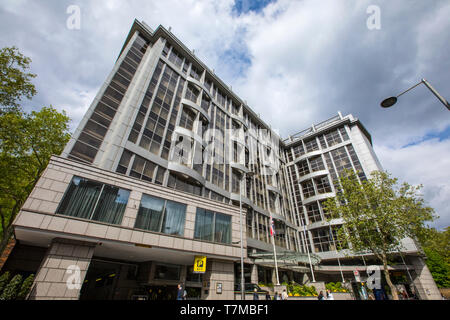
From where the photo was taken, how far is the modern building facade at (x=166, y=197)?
47.8 feet

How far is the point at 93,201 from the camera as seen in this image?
1557cm

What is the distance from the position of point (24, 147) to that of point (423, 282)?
183 ft

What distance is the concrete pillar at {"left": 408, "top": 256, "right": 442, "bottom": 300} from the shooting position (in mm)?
31781

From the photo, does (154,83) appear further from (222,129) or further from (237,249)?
(237,249)

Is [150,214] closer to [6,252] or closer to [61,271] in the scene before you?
[61,271]

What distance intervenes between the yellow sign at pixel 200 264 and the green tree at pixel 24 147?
18.2m

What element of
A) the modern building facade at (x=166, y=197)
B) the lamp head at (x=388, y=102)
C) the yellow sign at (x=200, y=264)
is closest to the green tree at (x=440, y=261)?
the modern building facade at (x=166, y=197)

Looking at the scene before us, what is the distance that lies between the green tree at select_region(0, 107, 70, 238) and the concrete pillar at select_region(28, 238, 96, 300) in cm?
1188

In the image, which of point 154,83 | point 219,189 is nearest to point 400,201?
point 219,189

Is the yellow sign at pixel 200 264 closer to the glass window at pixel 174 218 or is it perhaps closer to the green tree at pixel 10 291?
the glass window at pixel 174 218

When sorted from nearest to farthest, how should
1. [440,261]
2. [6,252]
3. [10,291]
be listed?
[10,291] < [6,252] < [440,261]

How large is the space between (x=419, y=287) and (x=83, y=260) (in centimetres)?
4458

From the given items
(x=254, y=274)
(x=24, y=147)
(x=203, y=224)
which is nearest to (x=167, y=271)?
(x=203, y=224)
